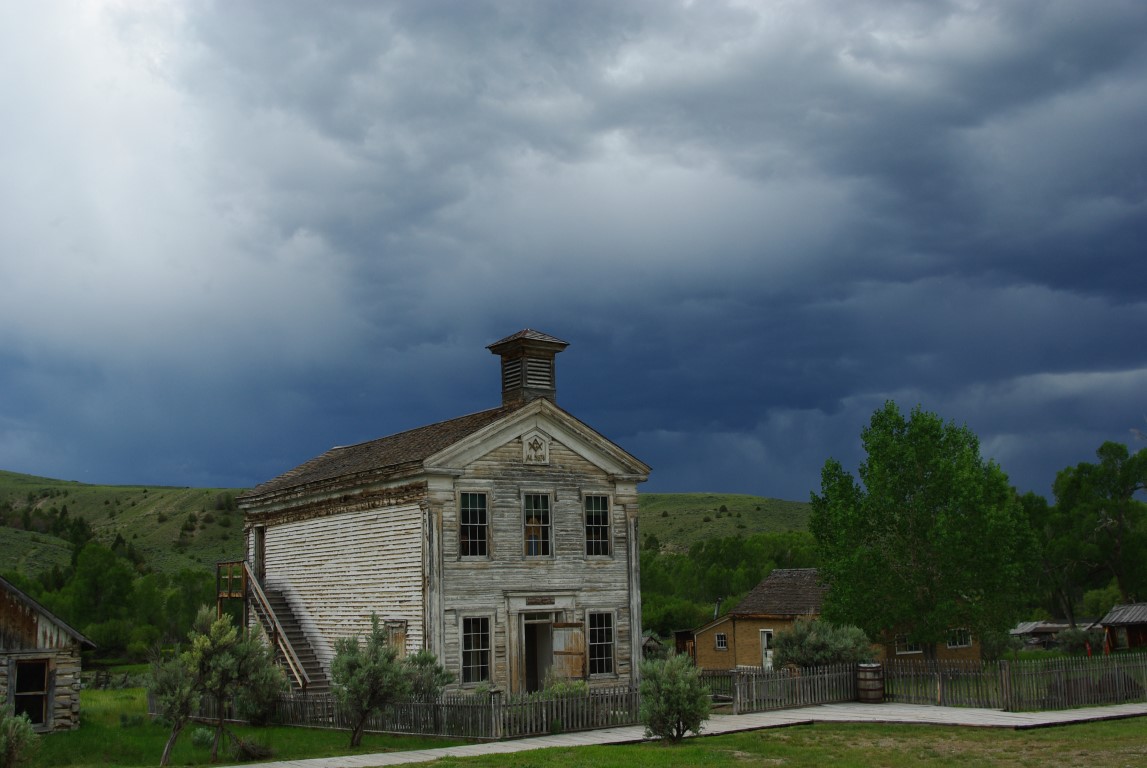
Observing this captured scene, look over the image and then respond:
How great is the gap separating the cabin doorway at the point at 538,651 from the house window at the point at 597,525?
2332mm

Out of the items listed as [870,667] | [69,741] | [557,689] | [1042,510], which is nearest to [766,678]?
[870,667]

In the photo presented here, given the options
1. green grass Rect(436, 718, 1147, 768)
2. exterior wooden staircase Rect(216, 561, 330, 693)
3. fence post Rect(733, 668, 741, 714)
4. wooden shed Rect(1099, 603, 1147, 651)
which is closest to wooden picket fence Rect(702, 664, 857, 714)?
fence post Rect(733, 668, 741, 714)

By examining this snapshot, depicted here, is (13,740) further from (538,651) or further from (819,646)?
(819,646)

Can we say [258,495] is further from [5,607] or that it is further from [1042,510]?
[1042,510]

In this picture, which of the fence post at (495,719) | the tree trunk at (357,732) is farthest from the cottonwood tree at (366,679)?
the fence post at (495,719)

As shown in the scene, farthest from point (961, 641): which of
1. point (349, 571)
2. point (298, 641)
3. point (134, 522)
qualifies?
point (134, 522)

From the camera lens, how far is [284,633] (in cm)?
3209

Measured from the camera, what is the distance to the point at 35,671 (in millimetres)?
25016

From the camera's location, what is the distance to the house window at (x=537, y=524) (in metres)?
29.7

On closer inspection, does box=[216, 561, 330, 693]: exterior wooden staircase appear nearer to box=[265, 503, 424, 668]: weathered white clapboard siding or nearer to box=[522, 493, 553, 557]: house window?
box=[265, 503, 424, 668]: weathered white clapboard siding

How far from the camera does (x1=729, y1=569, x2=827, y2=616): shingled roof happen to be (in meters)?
46.7

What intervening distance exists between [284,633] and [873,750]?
18221mm

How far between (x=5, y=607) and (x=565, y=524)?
13697mm

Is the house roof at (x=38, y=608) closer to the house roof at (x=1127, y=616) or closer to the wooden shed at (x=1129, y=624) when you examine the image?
the house roof at (x=1127, y=616)
